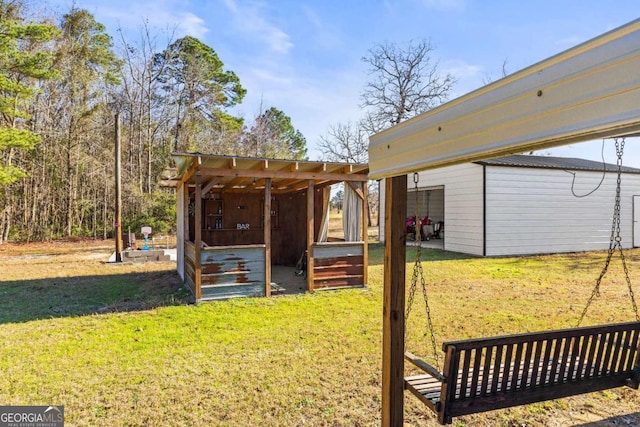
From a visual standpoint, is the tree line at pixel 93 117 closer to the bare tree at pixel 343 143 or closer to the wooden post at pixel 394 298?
the bare tree at pixel 343 143

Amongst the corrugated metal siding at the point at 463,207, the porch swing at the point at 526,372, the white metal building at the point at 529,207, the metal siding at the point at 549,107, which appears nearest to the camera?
the metal siding at the point at 549,107

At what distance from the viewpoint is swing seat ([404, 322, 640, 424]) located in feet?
7.25

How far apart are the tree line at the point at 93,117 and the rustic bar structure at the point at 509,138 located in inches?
543

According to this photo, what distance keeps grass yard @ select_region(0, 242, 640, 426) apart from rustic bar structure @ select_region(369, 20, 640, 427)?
1.57ft

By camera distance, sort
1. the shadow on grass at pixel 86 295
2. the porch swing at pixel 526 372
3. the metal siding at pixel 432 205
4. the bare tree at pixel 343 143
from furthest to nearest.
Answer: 1. the bare tree at pixel 343 143
2. the metal siding at pixel 432 205
3. the shadow on grass at pixel 86 295
4. the porch swing at pixel 526 372

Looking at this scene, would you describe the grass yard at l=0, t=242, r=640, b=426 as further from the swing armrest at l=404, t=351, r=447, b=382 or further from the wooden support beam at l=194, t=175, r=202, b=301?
the swing armrest at l=404, t=351, r=447, b=382

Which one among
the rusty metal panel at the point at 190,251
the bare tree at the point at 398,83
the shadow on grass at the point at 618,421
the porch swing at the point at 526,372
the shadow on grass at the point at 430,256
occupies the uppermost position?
the bare tree at the point at 398,83

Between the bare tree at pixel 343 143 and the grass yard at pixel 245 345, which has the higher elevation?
the bare tree at pixel 343 143

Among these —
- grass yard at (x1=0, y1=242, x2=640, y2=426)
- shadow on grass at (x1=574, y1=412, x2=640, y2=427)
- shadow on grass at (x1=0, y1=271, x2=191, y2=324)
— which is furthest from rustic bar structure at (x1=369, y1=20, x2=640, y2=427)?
shadow on grass at (x1=0, y1=271, x2=191, y2=324)

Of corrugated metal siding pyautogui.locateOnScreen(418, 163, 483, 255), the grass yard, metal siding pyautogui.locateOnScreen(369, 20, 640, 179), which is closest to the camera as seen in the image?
metal siding pyautogui.locateOnScreen(369, 20, 640, 179)

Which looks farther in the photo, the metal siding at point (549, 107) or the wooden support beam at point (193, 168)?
the wooden support beam at point (193, 168)

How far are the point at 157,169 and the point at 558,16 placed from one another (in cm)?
1866

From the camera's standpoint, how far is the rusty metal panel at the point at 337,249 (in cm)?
669

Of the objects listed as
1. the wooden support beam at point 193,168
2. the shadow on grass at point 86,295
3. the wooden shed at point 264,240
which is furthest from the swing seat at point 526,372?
the shadow on grass at point 86,295
